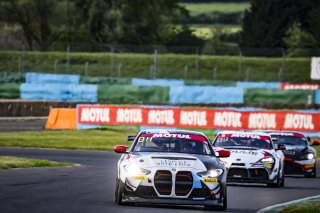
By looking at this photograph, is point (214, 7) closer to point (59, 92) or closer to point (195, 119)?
point (59, 92)

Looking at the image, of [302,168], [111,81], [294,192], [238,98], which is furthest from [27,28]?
[294,192]

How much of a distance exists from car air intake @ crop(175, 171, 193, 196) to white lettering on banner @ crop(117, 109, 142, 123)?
27.9m

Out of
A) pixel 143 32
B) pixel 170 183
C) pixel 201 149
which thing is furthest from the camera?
pixel 143 32

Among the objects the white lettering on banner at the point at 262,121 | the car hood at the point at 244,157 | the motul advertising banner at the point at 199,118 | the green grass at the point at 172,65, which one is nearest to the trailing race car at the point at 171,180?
the car hood at the point at 244,157

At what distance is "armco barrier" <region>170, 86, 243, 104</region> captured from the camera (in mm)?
57919

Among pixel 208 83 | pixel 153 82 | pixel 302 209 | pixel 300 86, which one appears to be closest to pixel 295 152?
pixel 302 209

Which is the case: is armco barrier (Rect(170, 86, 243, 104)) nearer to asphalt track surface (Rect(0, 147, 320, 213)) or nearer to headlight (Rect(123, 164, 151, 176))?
asphalt track surface (Rect(0, 147, 320, 213))

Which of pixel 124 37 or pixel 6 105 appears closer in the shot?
pixel 6 105

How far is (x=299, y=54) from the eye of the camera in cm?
9094

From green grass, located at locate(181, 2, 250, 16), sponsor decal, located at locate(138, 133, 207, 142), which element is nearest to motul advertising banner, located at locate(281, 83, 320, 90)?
sponsor decal, located at locate(138, 133, 207, 142)

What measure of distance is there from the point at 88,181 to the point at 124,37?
221 ft

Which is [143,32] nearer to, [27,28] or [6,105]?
[27,28]

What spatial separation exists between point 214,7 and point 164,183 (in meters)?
170

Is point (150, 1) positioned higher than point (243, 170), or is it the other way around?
point (150, 1)
